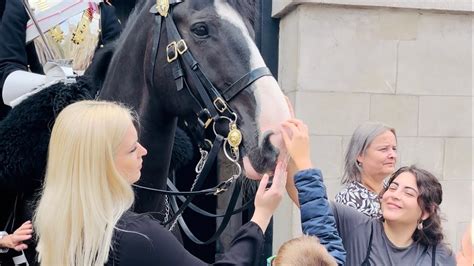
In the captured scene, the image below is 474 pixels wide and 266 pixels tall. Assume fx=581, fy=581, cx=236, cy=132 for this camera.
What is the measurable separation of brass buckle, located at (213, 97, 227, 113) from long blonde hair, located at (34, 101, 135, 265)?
30.7 inches

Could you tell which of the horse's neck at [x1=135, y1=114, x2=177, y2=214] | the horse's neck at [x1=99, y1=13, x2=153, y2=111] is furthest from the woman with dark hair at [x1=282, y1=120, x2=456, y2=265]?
the horse's neck at [x1=99, y1=13, x2=153, y2=111]

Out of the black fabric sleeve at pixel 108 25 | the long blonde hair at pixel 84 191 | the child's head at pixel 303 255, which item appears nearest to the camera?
the long blonde hair at pixel 84 191

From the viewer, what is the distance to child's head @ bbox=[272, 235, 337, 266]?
168 cm

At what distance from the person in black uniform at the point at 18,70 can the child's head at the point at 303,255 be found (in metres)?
1.34

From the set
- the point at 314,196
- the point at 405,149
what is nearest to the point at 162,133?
the point at 314,196

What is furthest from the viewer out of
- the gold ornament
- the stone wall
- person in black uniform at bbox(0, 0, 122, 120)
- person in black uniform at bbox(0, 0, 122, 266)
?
the stone wall

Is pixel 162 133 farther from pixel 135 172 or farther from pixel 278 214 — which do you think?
pixel 278 214

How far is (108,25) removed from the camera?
3553 millimetres

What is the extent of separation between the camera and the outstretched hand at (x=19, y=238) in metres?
2.44

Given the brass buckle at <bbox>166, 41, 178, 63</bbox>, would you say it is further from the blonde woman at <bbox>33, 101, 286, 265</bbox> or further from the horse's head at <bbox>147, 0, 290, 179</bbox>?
the blonde woman at <bbox>33, 101, 286, 265</bbox>

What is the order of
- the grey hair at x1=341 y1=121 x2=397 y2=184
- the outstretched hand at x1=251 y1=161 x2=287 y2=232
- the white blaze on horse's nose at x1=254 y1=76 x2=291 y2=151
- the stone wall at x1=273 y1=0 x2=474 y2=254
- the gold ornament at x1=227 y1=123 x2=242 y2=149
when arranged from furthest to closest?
the stone wall at x1=273 y1=0 x2=474 y2=254 < the grey hair at x1=341 y1=121 x2=397 y2=184 < the gold ornament at x1=227 y1=123 x2=242 y2=149 < the white blaze on horse's nose at x1=254 y1=76 x2=291 y2=151 < the outstretched hand at x1=251 y1=161 x2=287 y2=232

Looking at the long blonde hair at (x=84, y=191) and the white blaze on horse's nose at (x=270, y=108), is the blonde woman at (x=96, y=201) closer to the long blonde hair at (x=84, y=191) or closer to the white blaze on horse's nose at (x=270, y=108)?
the long blonde hair at (x=84, y=191)

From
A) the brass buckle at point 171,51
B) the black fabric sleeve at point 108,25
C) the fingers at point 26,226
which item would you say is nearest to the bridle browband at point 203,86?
the brass buckle at point 171,51

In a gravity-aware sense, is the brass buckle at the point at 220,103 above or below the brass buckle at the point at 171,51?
below
